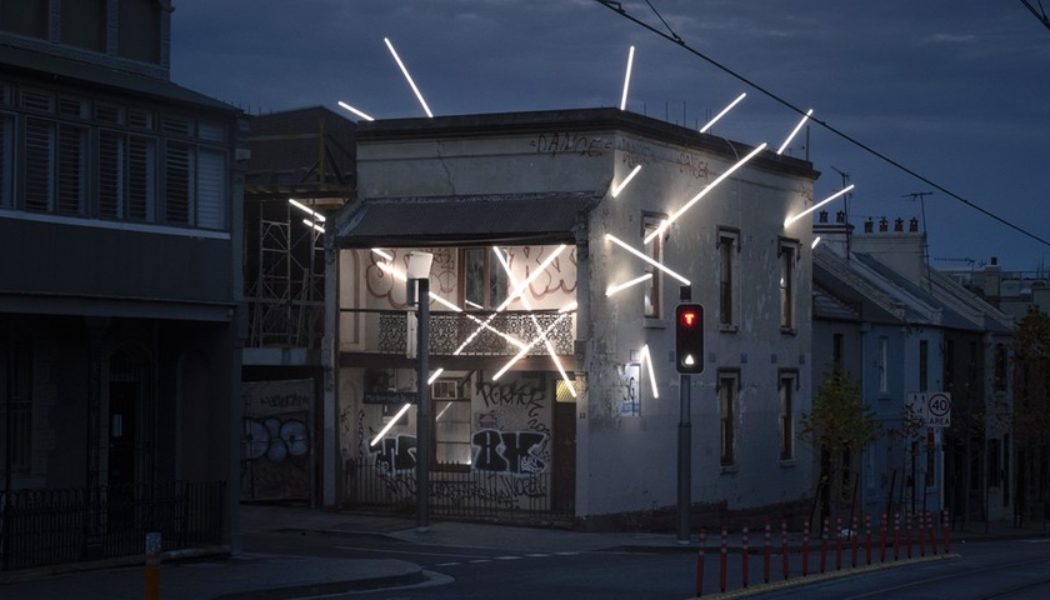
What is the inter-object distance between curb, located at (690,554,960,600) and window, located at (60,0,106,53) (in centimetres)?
1153

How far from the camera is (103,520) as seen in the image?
2220 cm

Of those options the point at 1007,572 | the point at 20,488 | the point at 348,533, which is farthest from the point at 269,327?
the point at 1007,572

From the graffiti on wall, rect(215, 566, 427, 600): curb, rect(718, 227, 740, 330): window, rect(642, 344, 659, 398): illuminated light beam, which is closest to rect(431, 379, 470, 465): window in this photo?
the graffiti on wall

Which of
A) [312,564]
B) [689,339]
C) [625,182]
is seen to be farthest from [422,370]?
[312,564]

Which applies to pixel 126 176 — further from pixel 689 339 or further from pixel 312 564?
pixel 689 339

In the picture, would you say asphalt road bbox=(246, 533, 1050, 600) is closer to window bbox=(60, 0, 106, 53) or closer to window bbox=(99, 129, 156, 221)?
window bbox=(99, 129, 156, 221)

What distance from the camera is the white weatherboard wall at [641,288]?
31812 millimetres

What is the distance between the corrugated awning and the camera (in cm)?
3159

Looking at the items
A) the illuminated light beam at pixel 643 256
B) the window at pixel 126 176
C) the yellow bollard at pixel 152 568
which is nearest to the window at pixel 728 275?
the illuminated light beam at pixel 643 256

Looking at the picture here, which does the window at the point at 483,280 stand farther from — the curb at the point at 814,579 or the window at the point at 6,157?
the window at the point at 6,157

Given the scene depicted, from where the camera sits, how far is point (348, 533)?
99.2ft

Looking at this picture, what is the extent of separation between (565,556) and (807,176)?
1691 centimetres

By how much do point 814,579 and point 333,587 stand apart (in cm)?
655

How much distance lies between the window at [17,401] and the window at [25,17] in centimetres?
413
